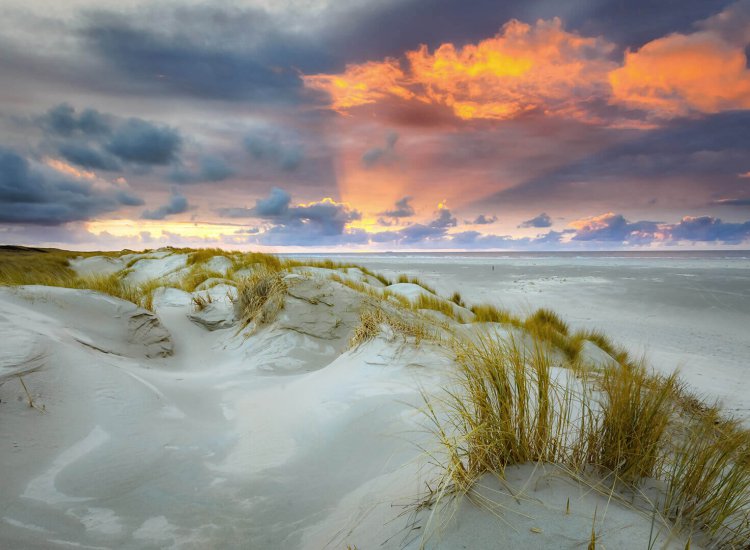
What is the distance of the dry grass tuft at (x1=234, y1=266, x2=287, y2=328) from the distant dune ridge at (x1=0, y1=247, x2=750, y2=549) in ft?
4.30

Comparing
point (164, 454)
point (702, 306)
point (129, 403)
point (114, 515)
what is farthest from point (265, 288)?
point (702, 306)

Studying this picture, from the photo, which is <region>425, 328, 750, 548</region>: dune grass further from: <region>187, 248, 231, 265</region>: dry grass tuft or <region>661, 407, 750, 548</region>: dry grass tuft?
<region>187, 248, 231, 265</region>: dry grass tuft

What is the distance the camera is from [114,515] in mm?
1802

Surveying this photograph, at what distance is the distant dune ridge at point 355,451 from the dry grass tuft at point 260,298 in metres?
1.31

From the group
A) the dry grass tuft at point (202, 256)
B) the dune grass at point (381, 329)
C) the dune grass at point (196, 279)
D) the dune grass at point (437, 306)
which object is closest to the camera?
the dune grass at point (381, 329)

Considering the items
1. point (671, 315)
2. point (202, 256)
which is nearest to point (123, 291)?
point (202, 256)

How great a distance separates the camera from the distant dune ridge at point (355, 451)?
136cm

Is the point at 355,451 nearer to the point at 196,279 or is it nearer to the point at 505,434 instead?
the point at 505,434

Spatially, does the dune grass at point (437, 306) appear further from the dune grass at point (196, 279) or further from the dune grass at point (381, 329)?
the dune grass at point (196, 279)

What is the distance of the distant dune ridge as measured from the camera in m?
1.36

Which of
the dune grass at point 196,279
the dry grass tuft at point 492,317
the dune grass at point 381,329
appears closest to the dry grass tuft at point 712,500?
the dune grass at point 381,329

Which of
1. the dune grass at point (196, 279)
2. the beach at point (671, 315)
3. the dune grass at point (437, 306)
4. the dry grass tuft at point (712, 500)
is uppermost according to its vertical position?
the dune grass at point (196, 279)

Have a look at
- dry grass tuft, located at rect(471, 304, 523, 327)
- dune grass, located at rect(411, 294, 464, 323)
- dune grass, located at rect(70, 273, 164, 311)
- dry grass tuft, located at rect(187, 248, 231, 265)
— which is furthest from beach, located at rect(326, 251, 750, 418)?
dry grass tuft, located at rect(187, 248, 231, 265)

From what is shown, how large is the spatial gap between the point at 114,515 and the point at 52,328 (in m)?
2.61
